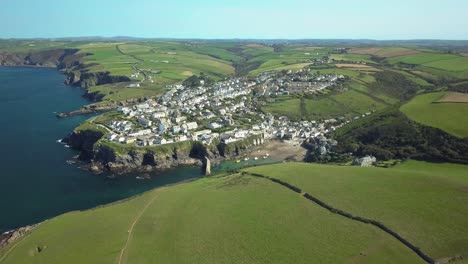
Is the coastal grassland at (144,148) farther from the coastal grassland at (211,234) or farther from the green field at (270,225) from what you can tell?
the coastal grassland at (211,234)

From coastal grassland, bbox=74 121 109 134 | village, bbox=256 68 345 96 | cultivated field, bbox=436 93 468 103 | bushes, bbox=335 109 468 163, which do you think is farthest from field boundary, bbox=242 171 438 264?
village, bbox=256 68 345 96

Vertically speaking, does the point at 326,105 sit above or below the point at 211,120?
above

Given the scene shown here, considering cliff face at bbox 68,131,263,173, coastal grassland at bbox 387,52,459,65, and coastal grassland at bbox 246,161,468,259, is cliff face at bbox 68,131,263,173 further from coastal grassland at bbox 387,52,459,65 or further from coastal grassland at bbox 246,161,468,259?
coastal grassland at bbox 387,52,459,65

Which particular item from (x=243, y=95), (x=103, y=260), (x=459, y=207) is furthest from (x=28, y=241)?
(x=243, y=95)

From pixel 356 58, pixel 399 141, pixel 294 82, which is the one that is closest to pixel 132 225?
pixel 399 141

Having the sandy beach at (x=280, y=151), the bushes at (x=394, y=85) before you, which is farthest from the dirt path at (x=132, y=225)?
the bushes at (x=394, y=85)

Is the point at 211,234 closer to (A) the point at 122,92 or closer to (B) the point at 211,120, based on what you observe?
(B) the point at 211,120
